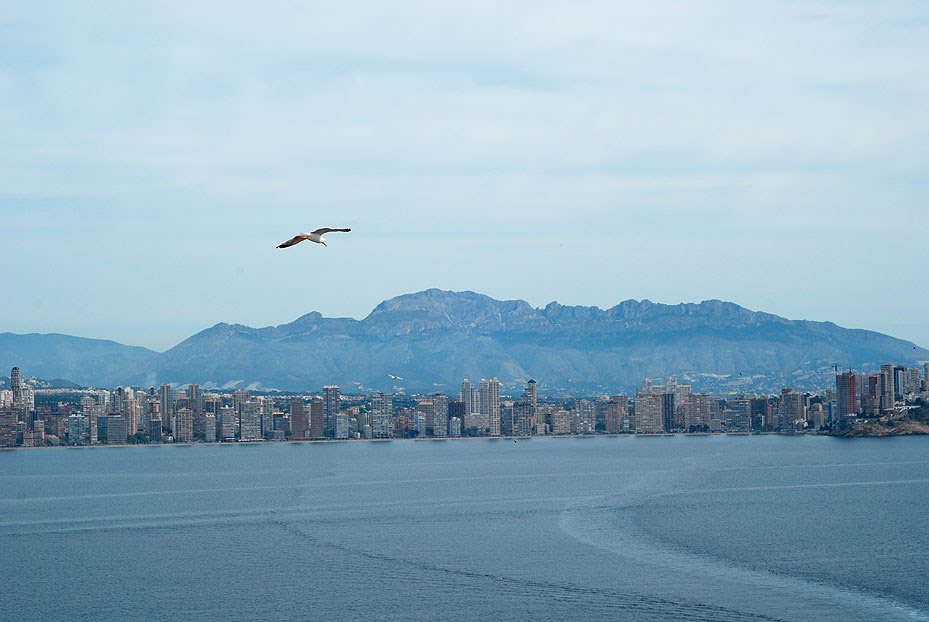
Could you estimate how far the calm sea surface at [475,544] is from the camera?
27.3m

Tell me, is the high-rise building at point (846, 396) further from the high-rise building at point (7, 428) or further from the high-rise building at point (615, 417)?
the high-rise building at point (7, 428)

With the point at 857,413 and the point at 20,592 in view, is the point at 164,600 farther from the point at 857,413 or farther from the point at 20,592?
the point at 857,413

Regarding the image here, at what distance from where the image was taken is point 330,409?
4589 inches

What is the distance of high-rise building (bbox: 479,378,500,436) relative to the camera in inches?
4774

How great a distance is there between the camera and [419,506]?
46.4m

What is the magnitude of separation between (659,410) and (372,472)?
62.9 m

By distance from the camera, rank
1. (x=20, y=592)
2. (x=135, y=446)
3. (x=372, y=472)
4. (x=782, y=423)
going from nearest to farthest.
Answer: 1. (x=20, y=592)
2. (x=372, y=472)
3. (x=135, y=446)
4. (x=782, y=423)

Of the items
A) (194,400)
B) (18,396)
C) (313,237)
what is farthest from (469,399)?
(313,237)

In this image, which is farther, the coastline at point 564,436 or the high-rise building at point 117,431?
the high-rise building at point 117,431

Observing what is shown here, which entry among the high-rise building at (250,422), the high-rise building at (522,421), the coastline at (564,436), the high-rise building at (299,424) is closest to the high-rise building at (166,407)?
the coastline at (564,436)

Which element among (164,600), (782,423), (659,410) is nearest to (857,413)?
(782,423)

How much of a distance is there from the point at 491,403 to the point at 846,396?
34664 mm

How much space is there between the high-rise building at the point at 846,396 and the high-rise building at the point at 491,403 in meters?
32.5

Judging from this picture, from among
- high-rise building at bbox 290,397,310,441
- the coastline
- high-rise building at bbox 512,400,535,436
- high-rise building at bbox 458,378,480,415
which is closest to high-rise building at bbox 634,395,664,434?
the coastline
